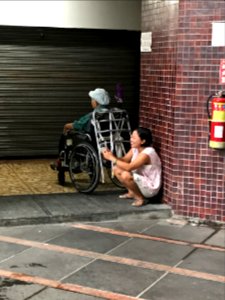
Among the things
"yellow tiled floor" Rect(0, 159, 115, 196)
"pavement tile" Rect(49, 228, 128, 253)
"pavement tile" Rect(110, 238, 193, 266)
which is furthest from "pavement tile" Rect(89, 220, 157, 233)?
"yellow tiled floor" Rect(0, 159, 115, 196)

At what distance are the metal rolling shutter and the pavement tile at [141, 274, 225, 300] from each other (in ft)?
19.6

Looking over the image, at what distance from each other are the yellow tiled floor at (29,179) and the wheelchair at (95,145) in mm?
384

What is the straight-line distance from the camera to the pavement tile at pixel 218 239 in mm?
5980

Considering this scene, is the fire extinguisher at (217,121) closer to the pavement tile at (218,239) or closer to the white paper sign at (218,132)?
the white paper sign at (218,132)

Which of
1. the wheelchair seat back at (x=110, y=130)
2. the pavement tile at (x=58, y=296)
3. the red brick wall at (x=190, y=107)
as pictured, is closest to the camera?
the pavement tile at (x=58, y=296)

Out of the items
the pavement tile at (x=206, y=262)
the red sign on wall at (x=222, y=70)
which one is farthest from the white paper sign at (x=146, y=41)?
the pavement tile at (x=206, y=262)

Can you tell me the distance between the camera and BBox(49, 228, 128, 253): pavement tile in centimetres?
575

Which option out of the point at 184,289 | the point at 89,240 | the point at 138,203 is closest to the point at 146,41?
the point at 138,203

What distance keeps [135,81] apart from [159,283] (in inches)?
260

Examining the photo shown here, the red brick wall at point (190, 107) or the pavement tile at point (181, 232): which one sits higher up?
the red brick wall at point (190, 107)

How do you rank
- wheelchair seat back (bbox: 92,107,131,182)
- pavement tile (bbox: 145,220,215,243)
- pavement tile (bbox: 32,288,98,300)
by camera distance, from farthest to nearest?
wheelchair seat back (bbox: 92,107,131,182), pavement tile (bbox: 145,220,215,243), pavement tile (bbox: 32,288,98,300)

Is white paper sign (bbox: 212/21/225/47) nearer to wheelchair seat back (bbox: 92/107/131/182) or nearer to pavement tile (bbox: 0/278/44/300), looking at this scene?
wheelchair seat back (bbox: 92/107/131/182)

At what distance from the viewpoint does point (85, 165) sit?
7.61m

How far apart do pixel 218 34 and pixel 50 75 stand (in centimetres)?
469
